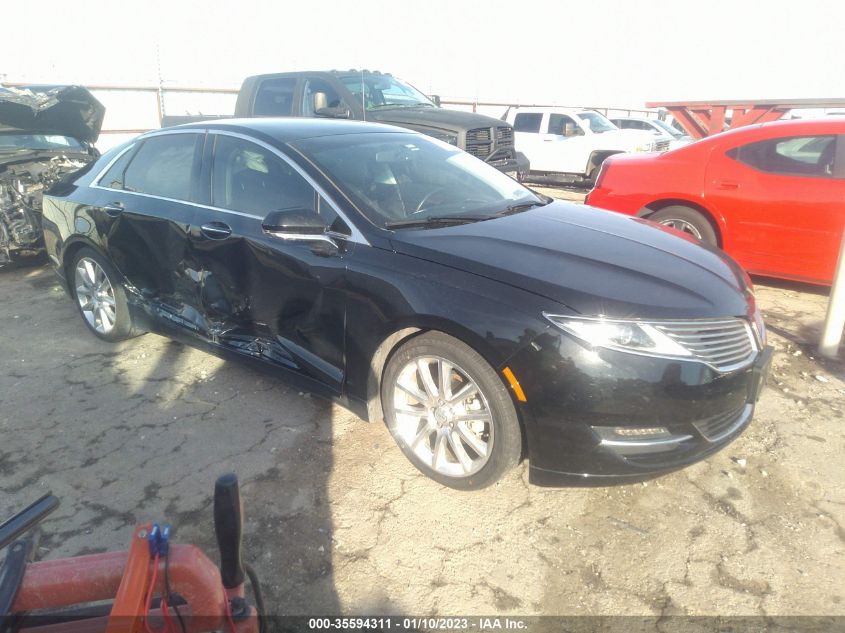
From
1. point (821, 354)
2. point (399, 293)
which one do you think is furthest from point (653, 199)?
point (399, 293)

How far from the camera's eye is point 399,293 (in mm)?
2762

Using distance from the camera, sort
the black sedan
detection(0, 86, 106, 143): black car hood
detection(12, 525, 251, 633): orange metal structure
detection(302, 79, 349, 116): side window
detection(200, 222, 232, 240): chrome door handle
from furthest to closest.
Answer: detection(302, 79, 349, 116): side window, detection(0, 86, 106, 143): black car hood, detection(200, 222, 232, 240): chrome door handle, the black sedan, detection(12, 525, 251, 633): orange metal structure

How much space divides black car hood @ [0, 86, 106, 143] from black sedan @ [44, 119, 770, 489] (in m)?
3.05

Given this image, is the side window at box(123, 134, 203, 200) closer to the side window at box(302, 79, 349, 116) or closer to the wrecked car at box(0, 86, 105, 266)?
the wrecked car at box(0, 86, 105, 266)

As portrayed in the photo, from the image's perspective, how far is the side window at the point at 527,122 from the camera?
1395cm

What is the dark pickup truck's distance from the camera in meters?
8.25

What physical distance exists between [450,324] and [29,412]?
2.70 metres

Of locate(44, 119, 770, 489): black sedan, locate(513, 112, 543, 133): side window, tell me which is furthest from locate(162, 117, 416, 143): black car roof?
locate(513, 112, 543, 133): side window

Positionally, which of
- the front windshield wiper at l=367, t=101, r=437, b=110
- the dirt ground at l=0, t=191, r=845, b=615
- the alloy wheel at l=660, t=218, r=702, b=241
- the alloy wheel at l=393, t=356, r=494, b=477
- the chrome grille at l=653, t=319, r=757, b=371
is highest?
the front windshield wiper at l=367, t=101, r=437, b=110

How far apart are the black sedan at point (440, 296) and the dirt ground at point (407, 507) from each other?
28 cm

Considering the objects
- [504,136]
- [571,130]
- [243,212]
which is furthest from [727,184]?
[571,130]

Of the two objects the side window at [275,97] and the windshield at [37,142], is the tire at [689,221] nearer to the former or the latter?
the side window at [275,97]

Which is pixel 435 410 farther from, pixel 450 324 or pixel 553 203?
pixel 553 203

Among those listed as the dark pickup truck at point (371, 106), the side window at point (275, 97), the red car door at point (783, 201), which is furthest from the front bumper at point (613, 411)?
the side window at point (275, 97)
